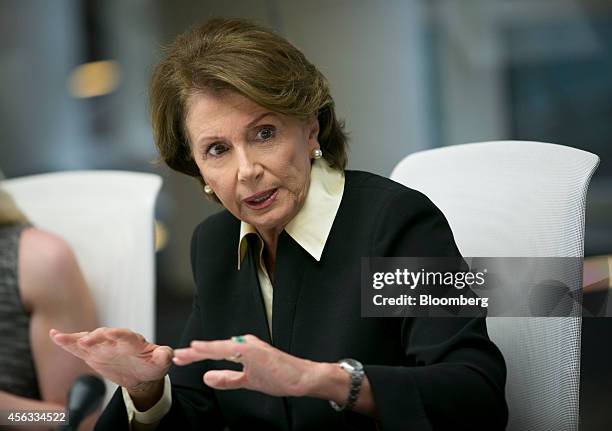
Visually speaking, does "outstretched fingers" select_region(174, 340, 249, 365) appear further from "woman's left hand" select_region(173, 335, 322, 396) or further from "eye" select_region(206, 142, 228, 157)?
"eye" select_region(206, 142, 228, 157)

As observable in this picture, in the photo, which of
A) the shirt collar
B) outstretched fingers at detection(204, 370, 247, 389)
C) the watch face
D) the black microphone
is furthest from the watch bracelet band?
the black microphone

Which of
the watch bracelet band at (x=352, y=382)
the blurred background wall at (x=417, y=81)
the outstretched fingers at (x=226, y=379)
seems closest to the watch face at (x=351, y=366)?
the watch bracelet band at (x=352, y=382)

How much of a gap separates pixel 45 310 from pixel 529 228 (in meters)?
0.87

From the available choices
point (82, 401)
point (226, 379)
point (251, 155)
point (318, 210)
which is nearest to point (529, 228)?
point (318, 210)

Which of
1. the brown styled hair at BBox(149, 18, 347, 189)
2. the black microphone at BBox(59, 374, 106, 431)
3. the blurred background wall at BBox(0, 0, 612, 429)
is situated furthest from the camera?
the blurred background wall at BBox(0, 0, 612, 429)

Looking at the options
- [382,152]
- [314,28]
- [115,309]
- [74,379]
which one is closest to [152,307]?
[115,309]

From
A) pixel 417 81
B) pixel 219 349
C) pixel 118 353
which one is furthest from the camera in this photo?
pixel 417 81

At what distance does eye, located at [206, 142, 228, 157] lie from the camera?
1198 mm

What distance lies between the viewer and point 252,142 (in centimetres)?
118

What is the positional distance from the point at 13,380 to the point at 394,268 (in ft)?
2.66

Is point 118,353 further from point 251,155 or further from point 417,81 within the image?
point 417,81

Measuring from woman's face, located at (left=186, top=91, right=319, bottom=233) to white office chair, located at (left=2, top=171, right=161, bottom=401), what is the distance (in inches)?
16.9

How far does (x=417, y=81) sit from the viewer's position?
1.78 meters

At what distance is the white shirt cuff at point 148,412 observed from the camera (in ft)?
3.90
